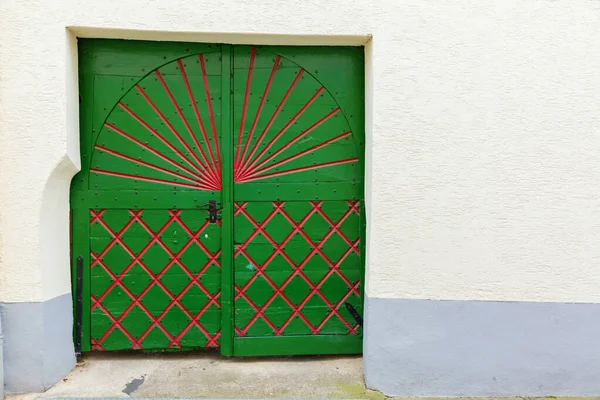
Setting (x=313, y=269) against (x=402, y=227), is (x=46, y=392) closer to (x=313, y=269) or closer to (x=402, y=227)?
(x=313, y=269)

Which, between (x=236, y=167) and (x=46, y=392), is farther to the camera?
(x=236, y=167)

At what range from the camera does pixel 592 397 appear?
10.8ft

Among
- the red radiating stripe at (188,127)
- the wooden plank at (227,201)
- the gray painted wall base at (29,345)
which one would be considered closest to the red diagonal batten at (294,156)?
the wooden plank at (227,201)

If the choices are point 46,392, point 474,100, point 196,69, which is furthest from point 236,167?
point 46,392

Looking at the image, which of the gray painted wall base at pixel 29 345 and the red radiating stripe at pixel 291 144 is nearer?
the gray painted wall base at pixel 29 345

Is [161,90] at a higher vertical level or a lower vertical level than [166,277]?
higher

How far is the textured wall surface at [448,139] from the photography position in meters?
→ 3.12

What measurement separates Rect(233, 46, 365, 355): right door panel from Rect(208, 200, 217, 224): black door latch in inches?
6.2

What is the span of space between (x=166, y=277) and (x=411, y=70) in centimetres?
235

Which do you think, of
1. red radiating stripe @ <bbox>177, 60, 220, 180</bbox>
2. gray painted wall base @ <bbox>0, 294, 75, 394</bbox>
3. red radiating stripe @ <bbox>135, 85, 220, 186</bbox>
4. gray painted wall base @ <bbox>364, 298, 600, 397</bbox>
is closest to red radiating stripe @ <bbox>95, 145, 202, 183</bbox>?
red radiating stripe @ <bbox>135, 85, 220, 186</bbox>

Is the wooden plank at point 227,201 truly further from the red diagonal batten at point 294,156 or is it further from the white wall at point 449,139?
the white wall at point 449,139

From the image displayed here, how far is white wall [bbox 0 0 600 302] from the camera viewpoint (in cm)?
312

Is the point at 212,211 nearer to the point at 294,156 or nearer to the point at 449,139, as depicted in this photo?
the point at 294,156

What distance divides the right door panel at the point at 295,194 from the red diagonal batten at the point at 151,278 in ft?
0.90
